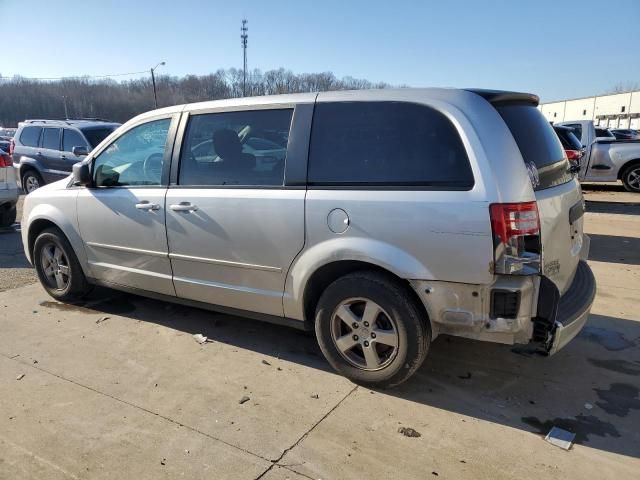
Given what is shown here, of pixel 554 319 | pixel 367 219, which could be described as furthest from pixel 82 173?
pixel 554 319

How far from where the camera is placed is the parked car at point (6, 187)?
8766 mm

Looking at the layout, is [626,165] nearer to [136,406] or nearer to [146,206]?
[146,206]

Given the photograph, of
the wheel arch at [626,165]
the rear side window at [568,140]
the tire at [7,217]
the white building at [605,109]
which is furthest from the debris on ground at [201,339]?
the white building at [605,109]

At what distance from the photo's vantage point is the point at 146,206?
4027 millimetres

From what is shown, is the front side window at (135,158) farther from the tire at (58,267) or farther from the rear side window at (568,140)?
the rear side window at (568,140)

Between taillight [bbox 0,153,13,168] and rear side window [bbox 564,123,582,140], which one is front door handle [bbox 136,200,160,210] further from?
rear side window [bbox 564,123,582,140]

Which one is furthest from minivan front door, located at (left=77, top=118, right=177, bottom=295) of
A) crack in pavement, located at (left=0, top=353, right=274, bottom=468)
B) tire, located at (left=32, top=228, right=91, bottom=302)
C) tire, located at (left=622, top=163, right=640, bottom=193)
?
tire, located at (left=622, top=163, right=640, bottom=193)

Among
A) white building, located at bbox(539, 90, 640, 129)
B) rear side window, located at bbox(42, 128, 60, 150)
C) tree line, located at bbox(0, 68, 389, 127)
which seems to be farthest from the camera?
tree line, located at bbox(0, 68, 389, 127)

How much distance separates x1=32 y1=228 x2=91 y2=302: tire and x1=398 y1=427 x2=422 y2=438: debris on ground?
11.3 ft

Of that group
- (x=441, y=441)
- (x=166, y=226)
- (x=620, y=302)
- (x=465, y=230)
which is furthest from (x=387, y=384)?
(x=620, y=302)

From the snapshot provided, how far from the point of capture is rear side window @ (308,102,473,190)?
2895mm

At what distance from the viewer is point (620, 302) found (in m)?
4.97

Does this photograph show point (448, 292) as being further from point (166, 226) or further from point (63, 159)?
point (63, 159)

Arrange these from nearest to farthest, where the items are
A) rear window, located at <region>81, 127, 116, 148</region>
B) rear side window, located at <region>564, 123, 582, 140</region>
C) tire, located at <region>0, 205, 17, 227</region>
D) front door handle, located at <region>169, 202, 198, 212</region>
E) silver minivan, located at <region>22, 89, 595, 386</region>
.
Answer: silver minivan, located at <region>22, 89, 595, 386</region>, front door handle, located at <region>169, 202, 198, 212</region>, tire, located at <region>0, 205, 17, 227</region>, rear window, located at <region>81, 127, 116, 148</region>, rear side window, located at <region>564, 123, 582, 140</region>
